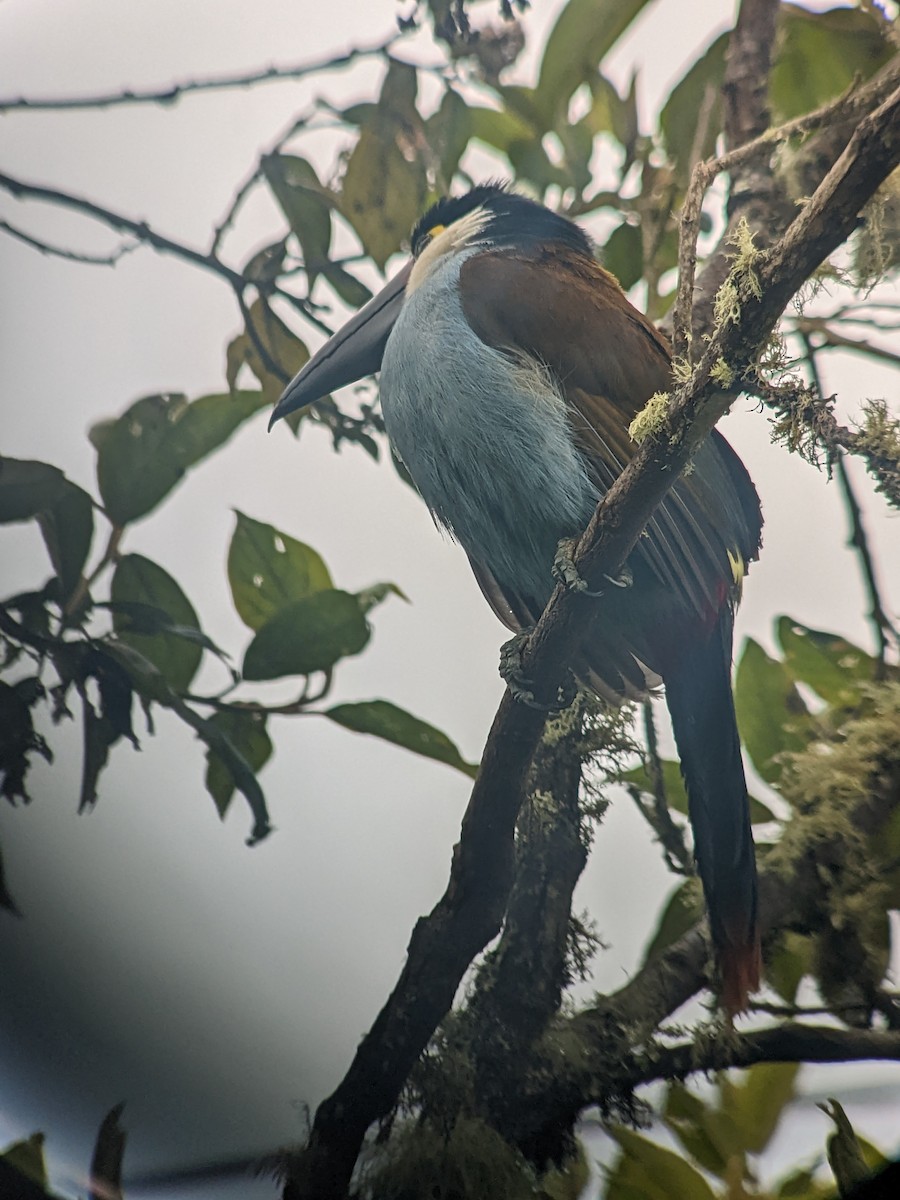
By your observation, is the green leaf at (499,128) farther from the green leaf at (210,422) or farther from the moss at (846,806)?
the moss at (846,806)

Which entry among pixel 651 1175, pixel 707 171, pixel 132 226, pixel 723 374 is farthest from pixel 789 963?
pixel 132 226

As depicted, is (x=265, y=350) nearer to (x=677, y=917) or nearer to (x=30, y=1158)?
(x=677, y=917)

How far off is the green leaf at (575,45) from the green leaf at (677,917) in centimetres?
57

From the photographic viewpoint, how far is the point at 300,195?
821 millimetres

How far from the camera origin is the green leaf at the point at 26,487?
82 cm

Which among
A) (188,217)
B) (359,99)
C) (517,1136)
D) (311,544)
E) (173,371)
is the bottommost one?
(517,1136)

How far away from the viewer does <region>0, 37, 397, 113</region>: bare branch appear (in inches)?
31.6

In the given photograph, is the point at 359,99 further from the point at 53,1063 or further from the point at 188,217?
the point at 53,1063

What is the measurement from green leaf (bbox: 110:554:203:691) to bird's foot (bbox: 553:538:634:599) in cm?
29

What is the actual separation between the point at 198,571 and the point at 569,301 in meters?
0.35

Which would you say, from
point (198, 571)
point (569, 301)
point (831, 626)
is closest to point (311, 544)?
point (198, 571)

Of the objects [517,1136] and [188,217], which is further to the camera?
[188,217]

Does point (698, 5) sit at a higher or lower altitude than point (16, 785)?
higher

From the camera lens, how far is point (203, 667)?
78 cm
